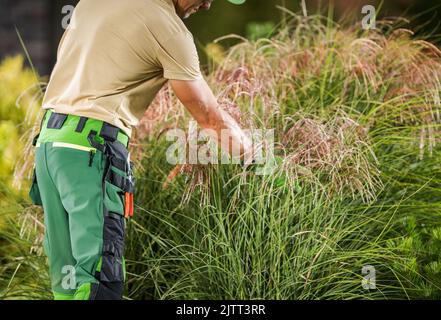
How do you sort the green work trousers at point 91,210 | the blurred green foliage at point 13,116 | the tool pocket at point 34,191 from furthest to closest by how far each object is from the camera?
the blurred green foliage at point 13,116 < the tool pocket at point 34,191 < the green work trousers at point 91,210

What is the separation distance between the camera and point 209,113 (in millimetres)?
3717

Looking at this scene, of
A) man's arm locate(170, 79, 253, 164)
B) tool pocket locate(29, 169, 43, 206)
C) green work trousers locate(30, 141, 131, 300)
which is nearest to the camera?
green work trousers locate(30, 141, 131, 300)

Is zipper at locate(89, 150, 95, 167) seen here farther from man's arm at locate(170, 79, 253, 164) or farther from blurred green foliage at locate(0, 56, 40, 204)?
blurred green foliage at locate(0, 56, 40, 204)

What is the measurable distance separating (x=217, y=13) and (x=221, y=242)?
630cm

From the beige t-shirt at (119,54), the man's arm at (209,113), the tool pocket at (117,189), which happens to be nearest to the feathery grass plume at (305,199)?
the man's arm at (209,113)

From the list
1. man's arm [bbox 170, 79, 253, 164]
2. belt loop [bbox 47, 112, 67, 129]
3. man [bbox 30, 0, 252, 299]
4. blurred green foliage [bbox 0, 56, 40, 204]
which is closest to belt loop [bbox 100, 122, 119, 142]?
man [bbox 30, 0, 252, 299]

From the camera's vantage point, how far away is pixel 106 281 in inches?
140

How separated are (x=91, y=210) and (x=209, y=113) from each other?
2.11 feet

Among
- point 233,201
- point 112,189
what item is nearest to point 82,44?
point 112,189

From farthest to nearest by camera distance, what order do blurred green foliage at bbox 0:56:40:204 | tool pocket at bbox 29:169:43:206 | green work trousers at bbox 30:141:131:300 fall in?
blurred green foliage at bbox 0:56:40:204
tool pocket at bbox 29:169:43:206
green work trousers at bbox 30:141:131:300

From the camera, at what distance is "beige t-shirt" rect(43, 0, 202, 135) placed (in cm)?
359

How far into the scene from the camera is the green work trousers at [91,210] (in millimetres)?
3543

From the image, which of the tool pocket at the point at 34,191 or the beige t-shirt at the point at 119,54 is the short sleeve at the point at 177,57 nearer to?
the beige t-shirt at the point at 119,54
